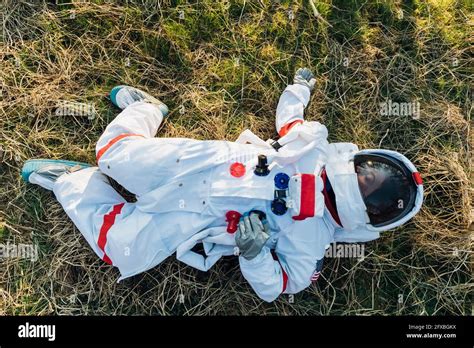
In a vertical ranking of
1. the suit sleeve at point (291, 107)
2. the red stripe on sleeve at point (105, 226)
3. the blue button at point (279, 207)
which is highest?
the suit sleeve at point (291, 107)

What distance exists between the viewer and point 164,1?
13.4 feet

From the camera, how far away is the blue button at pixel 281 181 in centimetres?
322

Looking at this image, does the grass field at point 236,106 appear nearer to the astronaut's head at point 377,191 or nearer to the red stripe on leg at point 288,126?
the red stripe on leg at point 288,126

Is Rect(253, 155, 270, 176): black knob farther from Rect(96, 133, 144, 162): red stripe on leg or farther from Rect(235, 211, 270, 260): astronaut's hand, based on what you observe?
Rect(96, 133, 144, 162): red stripe on leg

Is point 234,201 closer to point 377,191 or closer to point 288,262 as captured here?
point 288,262

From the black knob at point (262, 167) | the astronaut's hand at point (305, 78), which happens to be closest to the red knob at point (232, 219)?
the black knob at point (262, 167)

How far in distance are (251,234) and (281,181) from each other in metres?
0.46

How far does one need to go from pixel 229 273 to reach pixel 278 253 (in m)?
0.66

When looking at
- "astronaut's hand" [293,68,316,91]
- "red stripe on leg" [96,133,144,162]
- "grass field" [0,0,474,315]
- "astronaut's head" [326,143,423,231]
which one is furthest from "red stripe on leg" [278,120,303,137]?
"red stripe on leg" [96,133,144,162]

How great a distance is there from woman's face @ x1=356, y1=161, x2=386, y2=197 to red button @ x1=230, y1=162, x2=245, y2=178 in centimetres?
87

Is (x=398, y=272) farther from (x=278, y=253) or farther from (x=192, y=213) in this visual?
(x=192, y=213)

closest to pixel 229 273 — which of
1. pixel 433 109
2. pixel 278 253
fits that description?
pixel 278 253

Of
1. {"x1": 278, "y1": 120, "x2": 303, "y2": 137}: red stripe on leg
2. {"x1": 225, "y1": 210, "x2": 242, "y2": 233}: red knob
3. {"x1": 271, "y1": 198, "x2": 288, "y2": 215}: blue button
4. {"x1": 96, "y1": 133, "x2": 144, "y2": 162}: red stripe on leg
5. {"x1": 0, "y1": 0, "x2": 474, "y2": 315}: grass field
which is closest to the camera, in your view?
{"x1": 271, "y1": 198, "x2": 288, "y2": 215}: blue button

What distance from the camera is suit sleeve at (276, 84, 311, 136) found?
3.73 m
